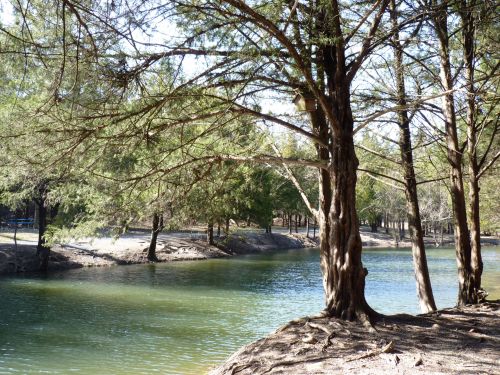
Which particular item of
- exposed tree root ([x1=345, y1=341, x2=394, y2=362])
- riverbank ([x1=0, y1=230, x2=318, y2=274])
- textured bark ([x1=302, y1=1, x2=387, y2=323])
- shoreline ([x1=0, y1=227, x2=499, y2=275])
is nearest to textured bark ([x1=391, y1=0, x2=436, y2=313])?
textured bark ([x1=302, y1=1, x2=387, y2=323])

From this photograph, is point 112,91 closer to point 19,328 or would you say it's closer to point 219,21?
point 219,21

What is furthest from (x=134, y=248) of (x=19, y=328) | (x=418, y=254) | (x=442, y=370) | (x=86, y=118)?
(x=442, y=370)

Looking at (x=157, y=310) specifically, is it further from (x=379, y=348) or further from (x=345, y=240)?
(x=379, y=348)

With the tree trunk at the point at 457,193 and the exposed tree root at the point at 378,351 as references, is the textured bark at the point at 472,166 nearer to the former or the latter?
the tree trunk at the point at 457,193

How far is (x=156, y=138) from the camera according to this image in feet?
23.7

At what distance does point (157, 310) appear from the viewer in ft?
51.1

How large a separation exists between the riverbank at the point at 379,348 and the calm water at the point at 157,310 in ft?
12.7

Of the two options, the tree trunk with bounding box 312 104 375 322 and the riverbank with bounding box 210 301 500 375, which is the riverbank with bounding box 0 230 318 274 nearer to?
the tree trunk with bounding box 312 104 375 322

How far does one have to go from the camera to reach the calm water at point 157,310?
34.0 ft

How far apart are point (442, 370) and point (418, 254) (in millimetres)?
5357

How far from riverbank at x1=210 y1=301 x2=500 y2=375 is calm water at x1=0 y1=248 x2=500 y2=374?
3.87 m

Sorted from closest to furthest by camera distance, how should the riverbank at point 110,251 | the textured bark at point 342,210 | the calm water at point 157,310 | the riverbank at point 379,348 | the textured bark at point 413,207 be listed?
the riverbank at point 379,348
the textured bark at point 342,210
the textured bark at point 413,207
the calm water at point 157,310
the riverbank at point 110,251

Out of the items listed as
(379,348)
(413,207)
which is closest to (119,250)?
(413,207)

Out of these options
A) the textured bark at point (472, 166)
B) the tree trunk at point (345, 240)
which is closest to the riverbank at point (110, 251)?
the textured bark at point (472, 166)
